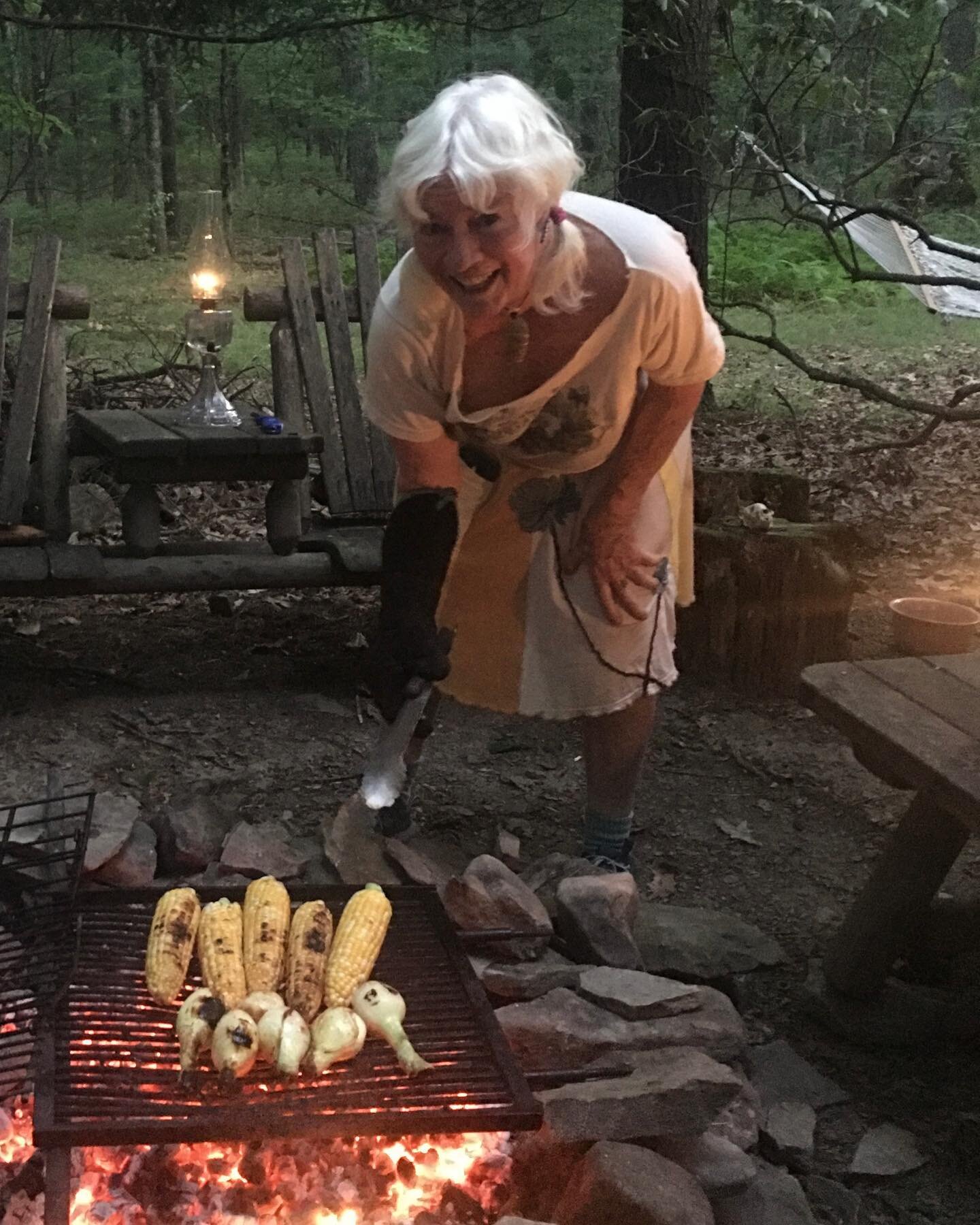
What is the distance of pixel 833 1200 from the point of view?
7.95 ft

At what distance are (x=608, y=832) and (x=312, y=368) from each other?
2.56 metres

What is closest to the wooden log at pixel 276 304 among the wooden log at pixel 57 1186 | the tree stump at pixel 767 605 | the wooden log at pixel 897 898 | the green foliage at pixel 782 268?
the tree stump at pixel 767 605

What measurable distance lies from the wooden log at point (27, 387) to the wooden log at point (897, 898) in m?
3.31

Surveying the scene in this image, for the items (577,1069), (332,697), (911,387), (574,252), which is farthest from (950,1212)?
(911,387)

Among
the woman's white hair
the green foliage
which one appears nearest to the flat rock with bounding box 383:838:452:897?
the woman's white hair

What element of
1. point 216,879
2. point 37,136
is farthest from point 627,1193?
point 37,136

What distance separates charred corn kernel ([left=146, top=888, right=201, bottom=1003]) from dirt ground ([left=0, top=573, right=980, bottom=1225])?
1.02 meters

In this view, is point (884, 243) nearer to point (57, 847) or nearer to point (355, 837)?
point (355, 837)

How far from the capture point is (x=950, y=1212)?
246cm

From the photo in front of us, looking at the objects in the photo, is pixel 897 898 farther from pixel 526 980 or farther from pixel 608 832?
pixel 526 980

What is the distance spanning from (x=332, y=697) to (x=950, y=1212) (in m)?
2.86

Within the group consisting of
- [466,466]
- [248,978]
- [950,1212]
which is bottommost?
[950,1212]

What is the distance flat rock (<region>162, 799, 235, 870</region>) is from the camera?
119 inches

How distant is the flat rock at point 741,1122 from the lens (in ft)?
7.98
